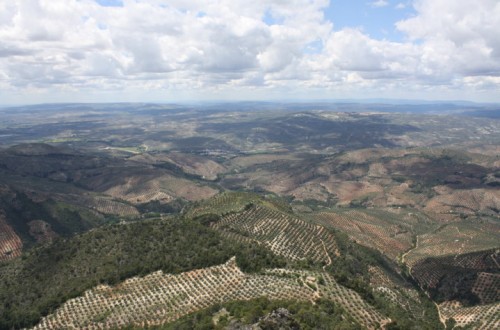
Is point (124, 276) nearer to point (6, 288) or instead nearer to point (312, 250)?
point (6, 288)

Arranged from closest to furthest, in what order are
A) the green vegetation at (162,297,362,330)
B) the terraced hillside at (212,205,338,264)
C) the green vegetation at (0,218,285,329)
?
the green vegetation at (162,297,362,330) < the green vegetation at (0,218,285,329) < the terraced hillside at (212,205,338,264)

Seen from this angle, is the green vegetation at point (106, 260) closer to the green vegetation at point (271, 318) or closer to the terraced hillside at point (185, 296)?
the terraced hillside at point (185, 296)

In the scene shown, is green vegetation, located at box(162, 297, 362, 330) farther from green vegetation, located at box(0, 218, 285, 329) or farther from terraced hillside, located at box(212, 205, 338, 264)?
terraced hillside, located at box(212, 205, 338, 264)

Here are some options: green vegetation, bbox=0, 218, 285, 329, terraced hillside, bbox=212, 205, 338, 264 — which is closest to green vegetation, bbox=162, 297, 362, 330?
green vegetation, bbox=0, 218, 285, 329

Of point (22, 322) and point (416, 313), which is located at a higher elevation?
point (22, 322)

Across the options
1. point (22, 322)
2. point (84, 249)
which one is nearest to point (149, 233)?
point (84, 249)

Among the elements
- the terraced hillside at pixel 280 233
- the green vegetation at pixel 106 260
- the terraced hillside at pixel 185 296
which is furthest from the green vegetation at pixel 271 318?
the terraced hillside at pixel 280 233
